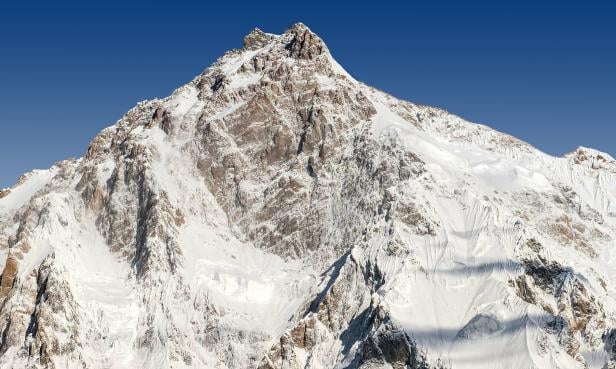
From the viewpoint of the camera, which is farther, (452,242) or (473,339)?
(452,242)

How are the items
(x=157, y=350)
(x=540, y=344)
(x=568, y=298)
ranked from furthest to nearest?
(x=157, y=350) < (x=568, y=298) < (x=540, y=344)

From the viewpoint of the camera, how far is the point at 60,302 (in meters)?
186

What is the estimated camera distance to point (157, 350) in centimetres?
18488

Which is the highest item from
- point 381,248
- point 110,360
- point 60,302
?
point 381,248

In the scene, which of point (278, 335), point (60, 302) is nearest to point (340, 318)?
point (278, 335)

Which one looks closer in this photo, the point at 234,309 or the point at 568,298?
the point at 568,298

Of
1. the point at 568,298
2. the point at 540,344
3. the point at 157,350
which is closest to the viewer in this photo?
the point at 540,344

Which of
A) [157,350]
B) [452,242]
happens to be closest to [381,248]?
[452,242]

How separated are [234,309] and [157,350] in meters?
18.6

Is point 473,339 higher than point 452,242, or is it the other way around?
point 452,242

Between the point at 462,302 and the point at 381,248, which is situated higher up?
the point at 381,248

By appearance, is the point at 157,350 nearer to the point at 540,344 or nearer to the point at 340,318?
the point at 340,318

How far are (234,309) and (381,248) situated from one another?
34836mm

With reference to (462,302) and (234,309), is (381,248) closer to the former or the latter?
(462,302)
